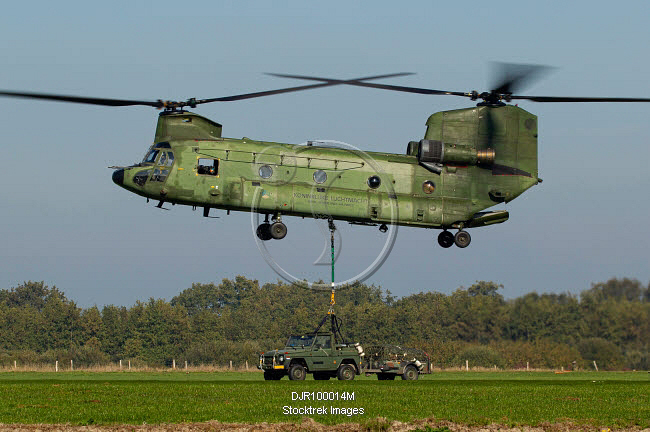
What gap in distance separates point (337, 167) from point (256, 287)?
6964 cm

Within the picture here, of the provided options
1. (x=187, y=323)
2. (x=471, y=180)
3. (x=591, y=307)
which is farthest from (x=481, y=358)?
(x=471, y=180)

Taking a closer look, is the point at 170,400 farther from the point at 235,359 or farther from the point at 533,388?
the point at 235,359

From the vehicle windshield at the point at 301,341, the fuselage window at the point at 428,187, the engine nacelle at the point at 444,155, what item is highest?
the engine nacelle at the point at 444,155

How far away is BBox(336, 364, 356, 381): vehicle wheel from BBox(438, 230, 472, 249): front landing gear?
1068 cm

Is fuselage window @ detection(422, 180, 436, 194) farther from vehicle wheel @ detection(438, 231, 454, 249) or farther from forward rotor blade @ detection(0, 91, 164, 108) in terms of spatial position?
forward rotor blade @ detection(0, 91, 164, 108)

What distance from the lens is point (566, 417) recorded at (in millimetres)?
30047

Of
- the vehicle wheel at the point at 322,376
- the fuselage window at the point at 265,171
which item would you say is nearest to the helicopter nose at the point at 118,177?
the fuselage window at the point at 265,171

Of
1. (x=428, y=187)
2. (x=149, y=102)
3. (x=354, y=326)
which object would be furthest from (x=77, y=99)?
(x=354, y=326)

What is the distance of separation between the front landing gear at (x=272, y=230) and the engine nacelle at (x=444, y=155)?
5916mm

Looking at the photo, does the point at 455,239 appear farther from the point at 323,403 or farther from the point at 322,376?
the point at 322,376

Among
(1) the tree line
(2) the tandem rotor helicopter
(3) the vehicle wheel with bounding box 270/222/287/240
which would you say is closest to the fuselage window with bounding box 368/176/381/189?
(2) the tandem rotor helicopter

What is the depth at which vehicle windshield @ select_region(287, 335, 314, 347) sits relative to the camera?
43972 mm

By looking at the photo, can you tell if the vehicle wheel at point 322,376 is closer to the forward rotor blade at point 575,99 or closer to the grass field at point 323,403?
the grass field at point 323,403

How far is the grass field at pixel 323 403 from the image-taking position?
29.3m
